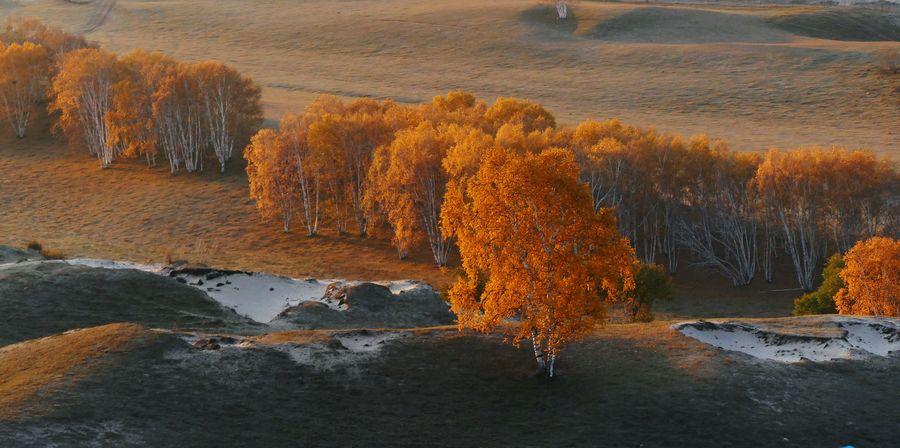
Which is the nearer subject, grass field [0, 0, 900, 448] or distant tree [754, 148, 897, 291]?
grass field [0, 0, 900, 448]

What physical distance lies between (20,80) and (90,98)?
18.2 meters

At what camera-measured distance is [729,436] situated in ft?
114

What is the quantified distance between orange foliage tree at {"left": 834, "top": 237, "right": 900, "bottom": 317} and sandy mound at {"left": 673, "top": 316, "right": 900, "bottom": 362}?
8.01m

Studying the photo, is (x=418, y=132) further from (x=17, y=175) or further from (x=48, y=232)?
(x=17, y=175)

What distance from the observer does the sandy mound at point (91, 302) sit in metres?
45.1

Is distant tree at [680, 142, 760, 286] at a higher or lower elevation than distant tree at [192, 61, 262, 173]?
lower

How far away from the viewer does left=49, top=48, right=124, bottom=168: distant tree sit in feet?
379

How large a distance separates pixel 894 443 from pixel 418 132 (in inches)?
2356

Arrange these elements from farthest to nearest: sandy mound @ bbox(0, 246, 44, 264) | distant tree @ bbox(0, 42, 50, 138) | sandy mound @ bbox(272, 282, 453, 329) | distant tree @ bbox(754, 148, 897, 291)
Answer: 1. distant tree @ bbox(0, 42, 50, 138)
2. distant tree @ bbox(754, 148, 897, 291)
3. sandy mound @ bbox(0, 246, 44, 264)
4. sandy mound @ bbox(272, 282, 453, 329)

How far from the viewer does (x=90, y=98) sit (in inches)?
4564

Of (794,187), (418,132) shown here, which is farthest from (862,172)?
(418,132)

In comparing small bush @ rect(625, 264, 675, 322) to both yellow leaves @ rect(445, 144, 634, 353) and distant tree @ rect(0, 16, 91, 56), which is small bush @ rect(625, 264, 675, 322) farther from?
distant tree @ rect(0, 16, 91, 56)

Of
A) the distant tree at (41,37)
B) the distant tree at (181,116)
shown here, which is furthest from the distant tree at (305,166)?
the distant tree at (41,37)

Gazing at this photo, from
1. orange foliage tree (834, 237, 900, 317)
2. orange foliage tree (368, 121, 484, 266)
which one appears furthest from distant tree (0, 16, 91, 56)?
orange foliage tree (834, 237, 900, 317)
